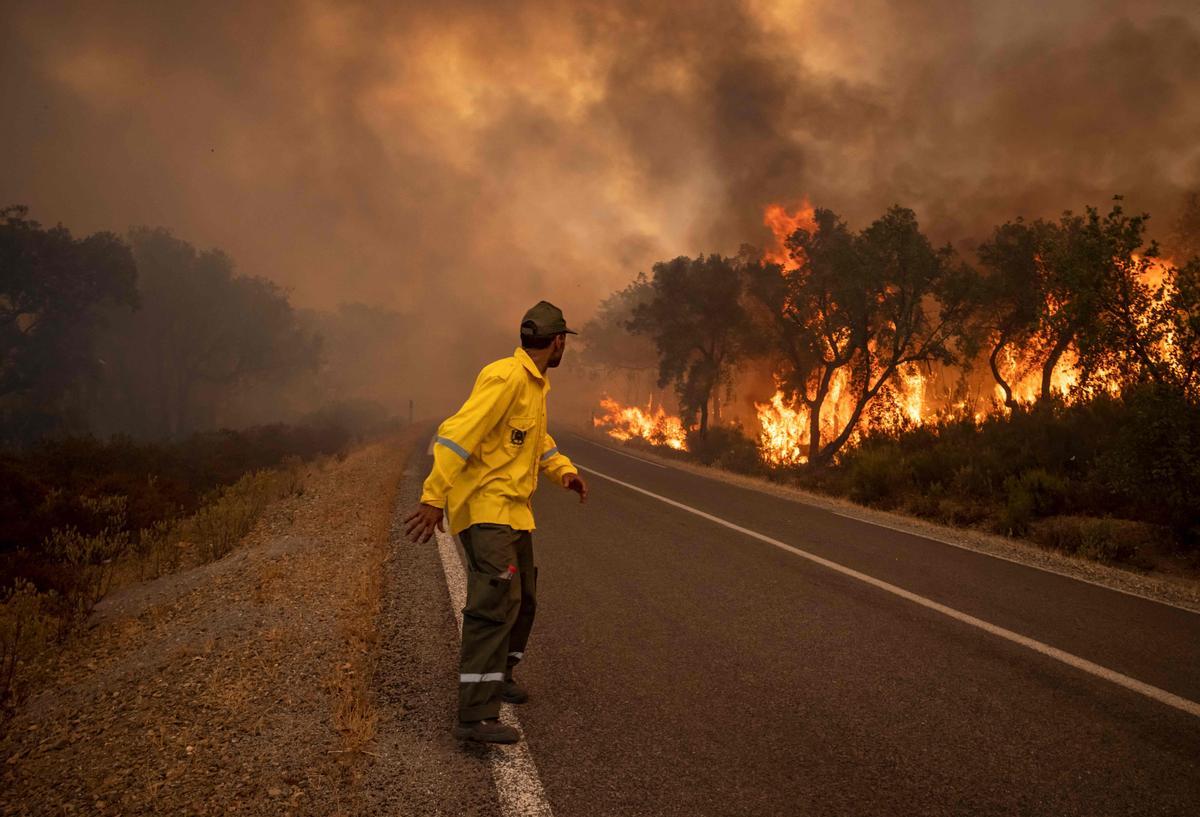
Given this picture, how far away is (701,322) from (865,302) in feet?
33.5

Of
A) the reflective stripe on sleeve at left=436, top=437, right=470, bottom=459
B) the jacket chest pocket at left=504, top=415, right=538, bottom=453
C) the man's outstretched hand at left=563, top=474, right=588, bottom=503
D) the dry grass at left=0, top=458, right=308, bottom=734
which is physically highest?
the jacket chest pocket at left=504, top=415, right=538, bottom=453

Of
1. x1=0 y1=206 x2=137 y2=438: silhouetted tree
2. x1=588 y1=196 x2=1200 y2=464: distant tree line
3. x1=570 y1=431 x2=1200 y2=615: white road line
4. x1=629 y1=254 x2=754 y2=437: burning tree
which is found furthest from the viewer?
x1=629 y1=254 x2=754 y2=437: burning tree

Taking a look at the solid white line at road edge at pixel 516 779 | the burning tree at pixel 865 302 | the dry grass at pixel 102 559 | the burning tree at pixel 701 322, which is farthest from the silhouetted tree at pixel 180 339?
the solid white line at road edge at pixel 516 779

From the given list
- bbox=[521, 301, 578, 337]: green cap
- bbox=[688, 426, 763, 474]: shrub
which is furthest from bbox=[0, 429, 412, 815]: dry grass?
bbox=[688, 426, 763, 474]: shrub

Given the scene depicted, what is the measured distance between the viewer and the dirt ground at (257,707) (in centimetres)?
A: 271

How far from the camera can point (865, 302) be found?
21.5 meters

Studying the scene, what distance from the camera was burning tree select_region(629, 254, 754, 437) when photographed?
30.2m

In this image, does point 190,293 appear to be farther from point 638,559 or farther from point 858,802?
point 858,802

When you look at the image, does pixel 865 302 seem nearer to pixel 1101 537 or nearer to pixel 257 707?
pixel 1101 537

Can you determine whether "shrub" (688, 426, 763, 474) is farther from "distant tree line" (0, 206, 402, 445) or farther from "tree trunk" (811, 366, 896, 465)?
"distant tree line" (0, 206, 402, 445)

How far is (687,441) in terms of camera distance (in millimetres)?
33312

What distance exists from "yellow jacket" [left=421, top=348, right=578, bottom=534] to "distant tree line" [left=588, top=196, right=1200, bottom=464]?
956 centimetres

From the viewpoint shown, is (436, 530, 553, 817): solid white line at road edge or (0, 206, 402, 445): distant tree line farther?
(0, 206, 402, 445): distant tree line

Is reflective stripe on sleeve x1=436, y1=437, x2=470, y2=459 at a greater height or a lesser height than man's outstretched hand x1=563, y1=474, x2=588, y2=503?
greater
